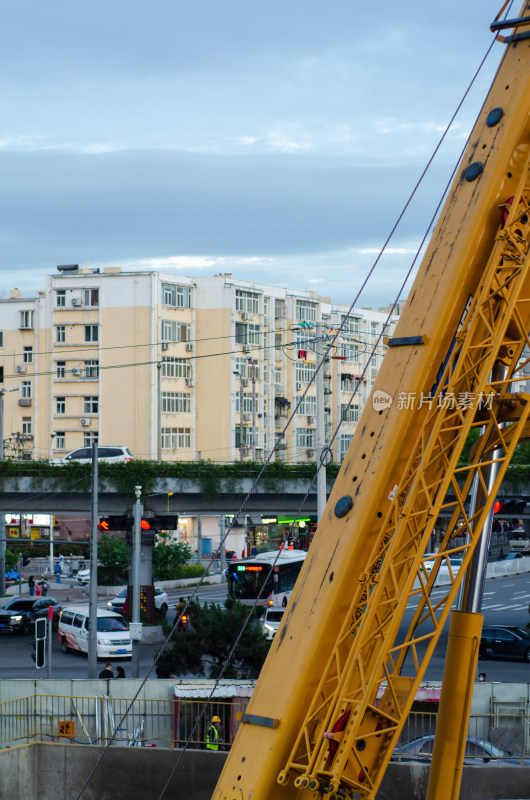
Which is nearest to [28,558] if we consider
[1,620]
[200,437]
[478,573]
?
[200,437]

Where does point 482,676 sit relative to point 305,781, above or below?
below

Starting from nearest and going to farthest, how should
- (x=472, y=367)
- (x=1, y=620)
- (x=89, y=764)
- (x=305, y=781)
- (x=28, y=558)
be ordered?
(x=305, y=781) < (x=472, y=367) < (x=89, y=764) < (x=1, y=620) < (x=28, y=558)

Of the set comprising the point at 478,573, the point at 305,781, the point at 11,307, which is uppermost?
the point at 11,307

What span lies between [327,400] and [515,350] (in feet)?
269

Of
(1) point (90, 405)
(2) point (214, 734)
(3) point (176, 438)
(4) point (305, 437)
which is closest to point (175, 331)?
(3) point (176, 438)

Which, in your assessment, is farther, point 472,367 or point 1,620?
point 1,620

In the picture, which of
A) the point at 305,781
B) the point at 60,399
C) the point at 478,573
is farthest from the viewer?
the point at 60,399

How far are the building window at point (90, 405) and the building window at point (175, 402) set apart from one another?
5.04m

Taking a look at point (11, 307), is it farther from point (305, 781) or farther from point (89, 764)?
point (305, 781)

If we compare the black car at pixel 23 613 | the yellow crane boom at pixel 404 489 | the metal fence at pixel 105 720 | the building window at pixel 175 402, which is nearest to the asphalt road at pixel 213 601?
the black car at pixel 23 613

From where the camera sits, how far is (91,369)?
Answer: 73250 mm

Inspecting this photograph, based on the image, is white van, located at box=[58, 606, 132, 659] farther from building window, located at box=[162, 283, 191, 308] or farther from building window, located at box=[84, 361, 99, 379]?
building window, located at box=[162, 283, 191, 308]

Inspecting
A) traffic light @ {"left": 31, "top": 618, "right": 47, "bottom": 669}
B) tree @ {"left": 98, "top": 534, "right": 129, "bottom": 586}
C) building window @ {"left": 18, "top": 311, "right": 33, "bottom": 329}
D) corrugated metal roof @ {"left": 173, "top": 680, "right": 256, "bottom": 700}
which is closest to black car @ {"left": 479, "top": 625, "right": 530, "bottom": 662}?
corrugated metal roof @ {"left": 173, "top": 680, "right": 256, "bottom": 700}

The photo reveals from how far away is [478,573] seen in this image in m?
9.84
